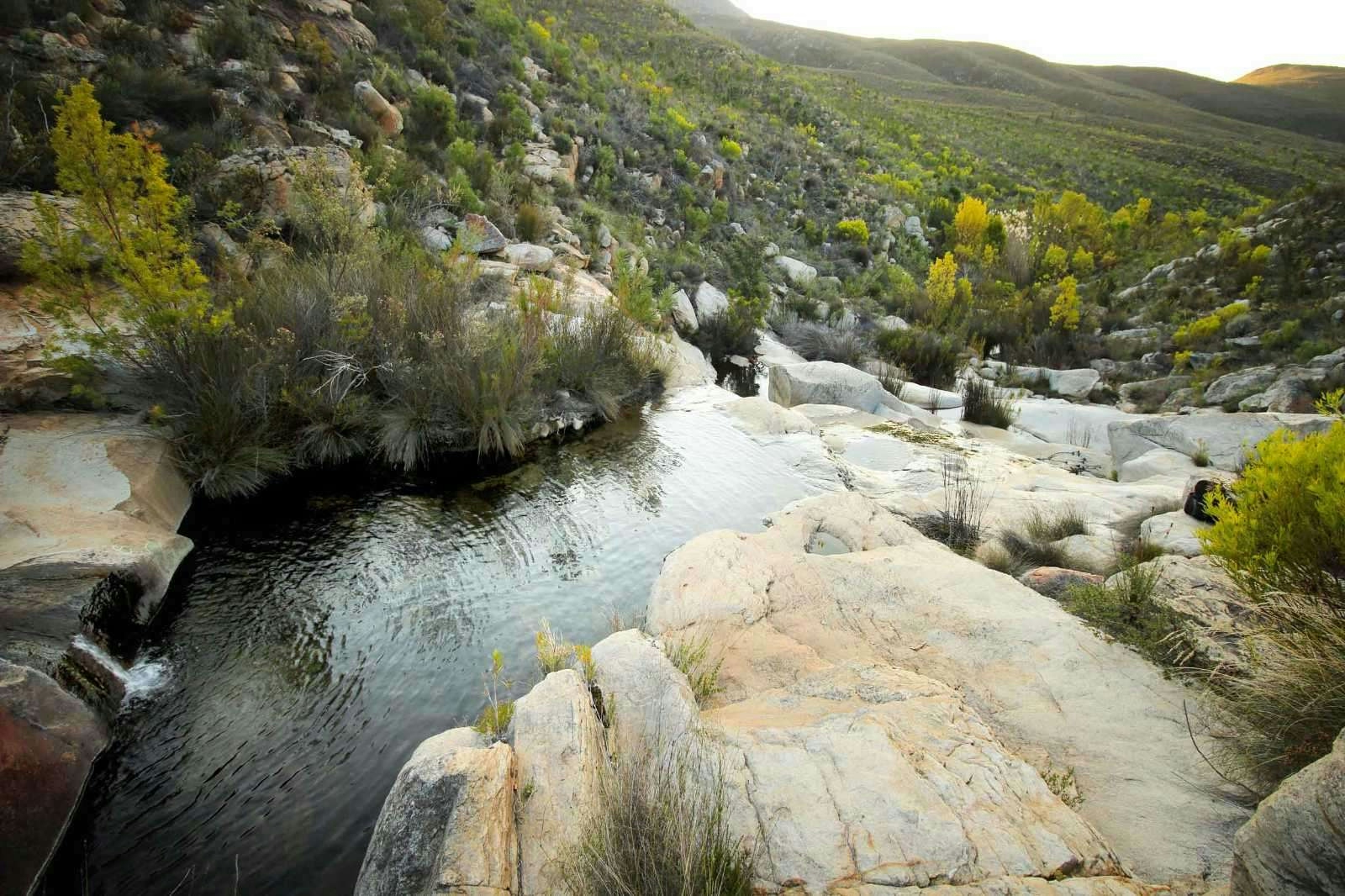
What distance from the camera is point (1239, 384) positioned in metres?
10.0

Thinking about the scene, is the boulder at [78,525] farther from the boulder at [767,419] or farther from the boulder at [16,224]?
the boulder at [767,419]

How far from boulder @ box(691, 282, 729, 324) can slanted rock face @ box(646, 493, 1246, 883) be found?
29.6 ft

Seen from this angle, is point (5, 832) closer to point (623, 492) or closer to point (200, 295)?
point (200, 295)

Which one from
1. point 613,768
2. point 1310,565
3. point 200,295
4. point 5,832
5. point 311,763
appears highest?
point 1310,565

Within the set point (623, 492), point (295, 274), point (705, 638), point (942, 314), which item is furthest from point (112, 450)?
point (942, 314)

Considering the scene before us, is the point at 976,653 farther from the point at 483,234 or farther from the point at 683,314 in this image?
the point at 683,314

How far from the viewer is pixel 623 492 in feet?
21.4

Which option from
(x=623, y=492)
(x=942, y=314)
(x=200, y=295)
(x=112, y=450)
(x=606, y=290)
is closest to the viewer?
(x=112, y=450)

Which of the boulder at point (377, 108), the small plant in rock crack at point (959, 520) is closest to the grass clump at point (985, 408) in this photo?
the small plant in rock crack at point (959, 520)

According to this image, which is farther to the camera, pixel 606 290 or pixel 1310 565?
pixel 606 290

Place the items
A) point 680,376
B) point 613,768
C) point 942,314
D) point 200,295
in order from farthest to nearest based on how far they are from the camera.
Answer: point 942,314, point 680,376, point 200,295, point 613,768

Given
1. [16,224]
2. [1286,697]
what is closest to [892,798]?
[1286,697]

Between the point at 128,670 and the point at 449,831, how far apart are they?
2.90 metres

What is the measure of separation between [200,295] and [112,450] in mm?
1435
